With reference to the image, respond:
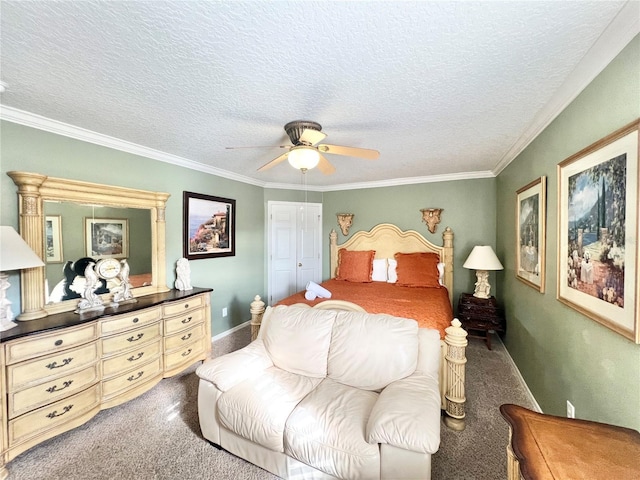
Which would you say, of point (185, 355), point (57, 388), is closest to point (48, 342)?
point (57, 388)

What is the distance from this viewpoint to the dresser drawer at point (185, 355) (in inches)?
98.3

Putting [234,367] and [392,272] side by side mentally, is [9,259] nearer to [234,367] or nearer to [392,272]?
[234,367]

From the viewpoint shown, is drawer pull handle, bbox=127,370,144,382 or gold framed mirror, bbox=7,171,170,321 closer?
gold framed mirror, bbox=7,171,170,321

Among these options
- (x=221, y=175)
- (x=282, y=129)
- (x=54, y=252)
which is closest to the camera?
(x=54, y=252)

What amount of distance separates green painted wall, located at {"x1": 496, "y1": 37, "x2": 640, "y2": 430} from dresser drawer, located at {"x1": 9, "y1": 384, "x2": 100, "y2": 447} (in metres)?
3.22

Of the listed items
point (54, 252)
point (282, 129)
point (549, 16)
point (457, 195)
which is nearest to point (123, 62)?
point (282, 129)

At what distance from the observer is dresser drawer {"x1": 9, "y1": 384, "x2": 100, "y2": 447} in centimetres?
161

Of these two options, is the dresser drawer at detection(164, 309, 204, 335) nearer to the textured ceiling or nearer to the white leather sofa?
the white leather sofa

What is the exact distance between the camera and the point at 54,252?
211cm

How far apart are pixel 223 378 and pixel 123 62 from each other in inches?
76.4

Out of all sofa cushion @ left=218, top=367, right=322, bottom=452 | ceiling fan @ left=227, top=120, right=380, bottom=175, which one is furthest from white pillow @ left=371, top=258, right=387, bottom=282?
sofa cushion @ left=218, top=367, right=322, bottom=452

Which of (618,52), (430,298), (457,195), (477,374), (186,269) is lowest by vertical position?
(477,374)

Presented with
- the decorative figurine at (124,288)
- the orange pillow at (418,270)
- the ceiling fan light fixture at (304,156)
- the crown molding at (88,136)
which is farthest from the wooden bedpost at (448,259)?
the decorative figurine at (124,288)

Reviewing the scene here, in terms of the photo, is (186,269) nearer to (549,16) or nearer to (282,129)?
(282,129)
